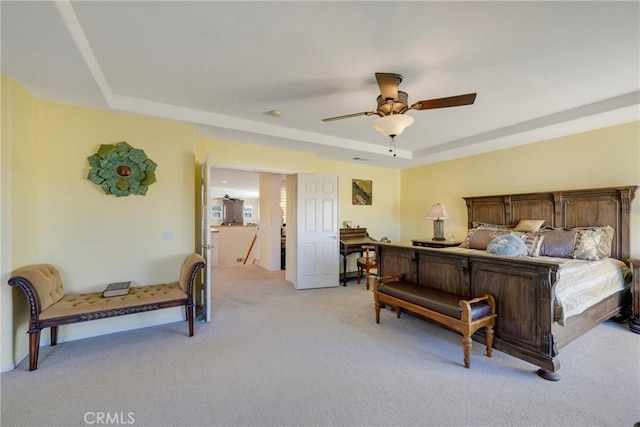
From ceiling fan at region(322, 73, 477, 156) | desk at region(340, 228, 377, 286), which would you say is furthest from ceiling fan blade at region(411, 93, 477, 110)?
desk at region(340, 228, 377, 286)

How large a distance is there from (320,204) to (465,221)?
2.98 metres

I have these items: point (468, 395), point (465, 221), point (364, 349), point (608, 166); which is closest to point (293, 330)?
point (364, 349)

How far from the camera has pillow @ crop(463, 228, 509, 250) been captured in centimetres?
438

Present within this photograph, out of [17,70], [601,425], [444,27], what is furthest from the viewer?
[17,70]

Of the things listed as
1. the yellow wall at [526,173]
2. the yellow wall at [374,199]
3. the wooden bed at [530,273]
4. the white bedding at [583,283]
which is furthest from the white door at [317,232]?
the white bedding at [583,283]

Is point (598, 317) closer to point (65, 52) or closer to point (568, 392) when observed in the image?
point (568, 392)

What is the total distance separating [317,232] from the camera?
17.2 feet

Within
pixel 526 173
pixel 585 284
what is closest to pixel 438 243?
pixel 526 173

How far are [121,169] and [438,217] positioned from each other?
17.3ft

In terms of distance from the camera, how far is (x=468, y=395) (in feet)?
6.79

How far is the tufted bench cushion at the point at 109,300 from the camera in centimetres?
256

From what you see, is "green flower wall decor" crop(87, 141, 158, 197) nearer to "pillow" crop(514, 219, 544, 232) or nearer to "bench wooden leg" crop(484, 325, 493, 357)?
"bench wooden leg" crop(484, 325, 493, 357)

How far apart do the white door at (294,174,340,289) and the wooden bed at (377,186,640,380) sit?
143cm

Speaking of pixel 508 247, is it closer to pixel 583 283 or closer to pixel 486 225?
pixel 583 283
